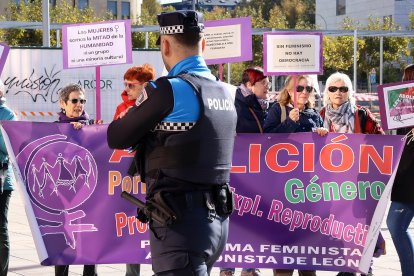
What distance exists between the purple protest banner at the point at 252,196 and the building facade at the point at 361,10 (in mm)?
57944

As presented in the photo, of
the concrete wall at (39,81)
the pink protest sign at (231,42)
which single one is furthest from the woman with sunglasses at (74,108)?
the concrete wall at (39,81)

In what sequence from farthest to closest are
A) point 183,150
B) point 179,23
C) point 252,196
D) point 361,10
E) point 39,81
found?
point 361,10
point 39,81
point 252,196
point 179,23
point 183,150

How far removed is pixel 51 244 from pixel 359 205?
2.36 m

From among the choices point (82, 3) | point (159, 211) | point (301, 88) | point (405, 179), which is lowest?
point (405, 179)

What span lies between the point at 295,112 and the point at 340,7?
80283 mm

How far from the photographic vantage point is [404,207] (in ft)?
22.6

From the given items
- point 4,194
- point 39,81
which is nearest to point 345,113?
point 4,194

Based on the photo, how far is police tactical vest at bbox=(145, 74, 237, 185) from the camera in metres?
4.14

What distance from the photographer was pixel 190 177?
414 centimetres

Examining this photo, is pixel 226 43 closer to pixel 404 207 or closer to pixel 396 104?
pixel 396 104

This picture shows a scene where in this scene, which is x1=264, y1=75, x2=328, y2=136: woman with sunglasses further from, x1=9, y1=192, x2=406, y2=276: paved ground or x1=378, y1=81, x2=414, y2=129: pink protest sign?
x1=9, y1=192, x2=406, y2=276: paved ground

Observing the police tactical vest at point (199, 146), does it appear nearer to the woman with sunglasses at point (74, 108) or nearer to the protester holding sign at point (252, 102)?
the woman with sunglasses at point (74, 108)

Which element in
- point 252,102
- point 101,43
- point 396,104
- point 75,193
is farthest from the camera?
point 252,102

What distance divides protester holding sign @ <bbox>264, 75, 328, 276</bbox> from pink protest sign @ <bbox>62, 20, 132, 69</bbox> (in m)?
1.38
